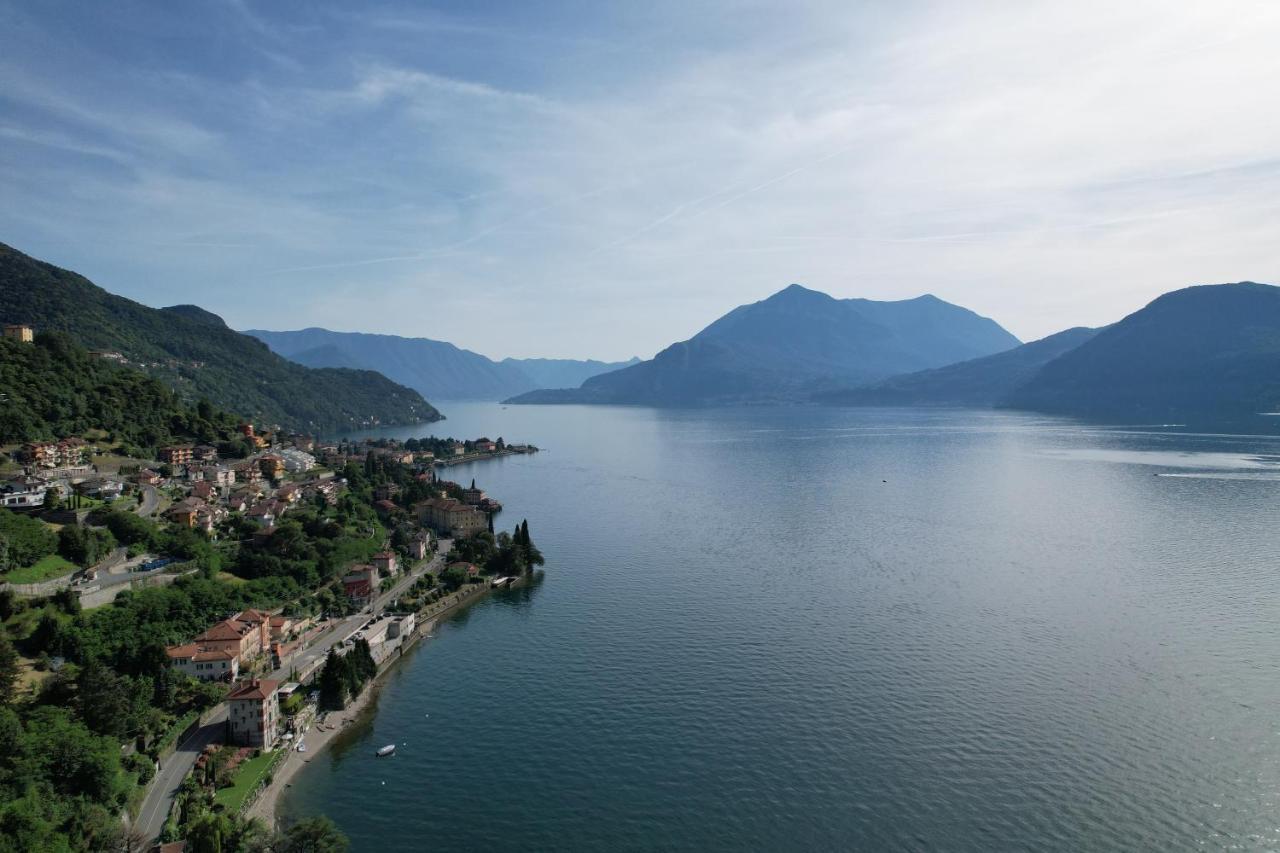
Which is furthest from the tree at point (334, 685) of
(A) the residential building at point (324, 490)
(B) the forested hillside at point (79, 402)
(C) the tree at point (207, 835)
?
(B) the forested hillside at point (79, 402)

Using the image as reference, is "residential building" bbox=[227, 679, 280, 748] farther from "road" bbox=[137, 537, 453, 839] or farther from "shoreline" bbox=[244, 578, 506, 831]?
"shoreline" bbox=[244, 578, 506, 831]

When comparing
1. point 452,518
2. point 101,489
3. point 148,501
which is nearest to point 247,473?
point 148,501

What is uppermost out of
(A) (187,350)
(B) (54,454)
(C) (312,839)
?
(A) (187,350)

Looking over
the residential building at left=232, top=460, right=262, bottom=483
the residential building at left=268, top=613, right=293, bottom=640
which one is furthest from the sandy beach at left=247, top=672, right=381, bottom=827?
the residential building at left=232, top=460, right=262, bottom=483

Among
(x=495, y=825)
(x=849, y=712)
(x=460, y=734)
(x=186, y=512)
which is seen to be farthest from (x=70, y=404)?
(x=849, y=712)

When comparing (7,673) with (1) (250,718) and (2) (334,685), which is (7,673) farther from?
(2) (334,685)

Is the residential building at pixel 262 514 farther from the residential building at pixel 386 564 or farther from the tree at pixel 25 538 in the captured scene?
the tree at pixel 25 538

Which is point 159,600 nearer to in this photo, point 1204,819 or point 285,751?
point 285,751
